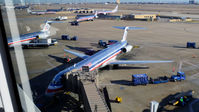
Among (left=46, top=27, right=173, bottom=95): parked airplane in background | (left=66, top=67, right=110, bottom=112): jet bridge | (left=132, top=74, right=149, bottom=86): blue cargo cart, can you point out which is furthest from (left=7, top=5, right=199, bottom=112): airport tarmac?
(left=66, top=67, right=110, bottom=112): jet bridge

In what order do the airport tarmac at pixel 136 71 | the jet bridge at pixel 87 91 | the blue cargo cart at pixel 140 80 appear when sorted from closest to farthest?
the jet bridge at pixel 87 91
the airport tarmac at pixel 136 71
the blue cargo cart at pixel 140 80

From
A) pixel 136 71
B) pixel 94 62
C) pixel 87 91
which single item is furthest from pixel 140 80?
pixel 87 91

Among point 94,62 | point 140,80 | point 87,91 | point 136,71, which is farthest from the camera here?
point 136,71

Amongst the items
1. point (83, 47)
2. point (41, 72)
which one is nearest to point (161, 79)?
point (41, 72)

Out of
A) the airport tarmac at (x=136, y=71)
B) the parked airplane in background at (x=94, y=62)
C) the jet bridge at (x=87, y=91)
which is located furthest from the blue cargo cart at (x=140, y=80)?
the jet bridge at (x=87, y=91)

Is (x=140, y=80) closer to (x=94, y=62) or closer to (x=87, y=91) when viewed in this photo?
(x=94, y=62)

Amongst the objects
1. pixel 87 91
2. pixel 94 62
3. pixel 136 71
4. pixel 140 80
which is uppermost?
pixel 87 91

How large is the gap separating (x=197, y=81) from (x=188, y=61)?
23.6ft

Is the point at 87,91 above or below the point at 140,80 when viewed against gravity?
above

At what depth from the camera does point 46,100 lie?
1516cm

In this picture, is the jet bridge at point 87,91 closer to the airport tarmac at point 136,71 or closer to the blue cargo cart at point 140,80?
the airport tarmac at point 136,71

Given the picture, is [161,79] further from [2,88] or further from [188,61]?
[2,88]

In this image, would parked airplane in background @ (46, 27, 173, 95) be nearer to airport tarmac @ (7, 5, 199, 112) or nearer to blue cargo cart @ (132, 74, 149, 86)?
airport tarmac @ (7, 5, 199, 112)

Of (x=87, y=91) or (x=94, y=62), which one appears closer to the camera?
(x=87, y=91)
